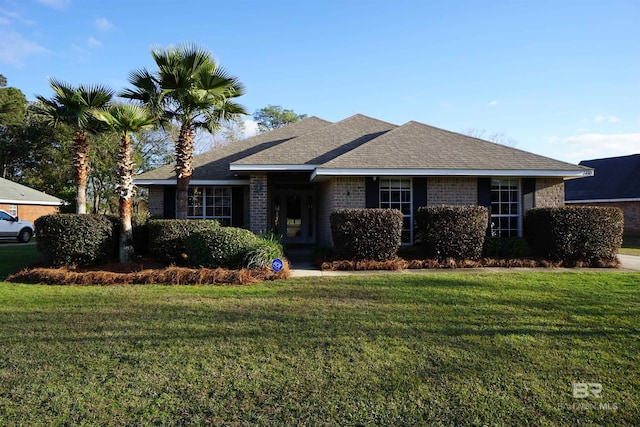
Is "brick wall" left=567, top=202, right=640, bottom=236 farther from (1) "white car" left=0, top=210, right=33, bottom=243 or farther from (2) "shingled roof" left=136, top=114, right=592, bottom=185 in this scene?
(1) "white car" left=0, top=210, right=33, bottom=243

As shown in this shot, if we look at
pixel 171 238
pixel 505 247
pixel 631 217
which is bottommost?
pixel 505 247

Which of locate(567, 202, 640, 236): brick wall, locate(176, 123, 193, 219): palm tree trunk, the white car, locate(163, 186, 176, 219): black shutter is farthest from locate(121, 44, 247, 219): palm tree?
locate(567, 202, 640, 236): brick wall

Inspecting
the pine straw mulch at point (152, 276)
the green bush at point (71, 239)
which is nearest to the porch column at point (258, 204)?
the pine straw mulch at point (152, 276)

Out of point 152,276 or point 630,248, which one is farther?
point 630,248

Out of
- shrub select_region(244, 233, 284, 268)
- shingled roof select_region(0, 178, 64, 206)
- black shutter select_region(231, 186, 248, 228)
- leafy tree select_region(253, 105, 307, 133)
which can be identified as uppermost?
leafy tree select_region(253, 105, 307, 133)

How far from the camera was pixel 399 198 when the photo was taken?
40.3 ft

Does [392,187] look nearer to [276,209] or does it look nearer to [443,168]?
[443,168]

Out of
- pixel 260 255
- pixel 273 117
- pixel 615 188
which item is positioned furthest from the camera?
pixel 273 117

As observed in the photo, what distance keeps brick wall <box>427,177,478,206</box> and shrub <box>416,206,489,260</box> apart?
5.21 ft

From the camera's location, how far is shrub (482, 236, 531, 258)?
1134 cm

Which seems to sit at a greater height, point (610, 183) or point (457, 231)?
point (610, 183)

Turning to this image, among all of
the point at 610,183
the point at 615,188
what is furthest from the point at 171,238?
the point at 610,183

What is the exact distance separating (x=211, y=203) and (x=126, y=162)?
196 inches

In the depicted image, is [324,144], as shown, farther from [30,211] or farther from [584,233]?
[30,211]
